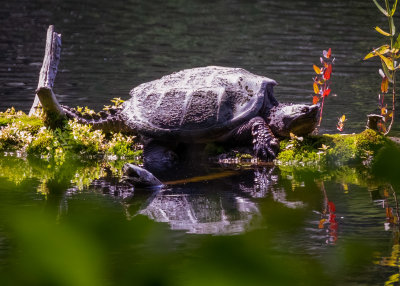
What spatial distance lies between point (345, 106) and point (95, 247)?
43.2 feet

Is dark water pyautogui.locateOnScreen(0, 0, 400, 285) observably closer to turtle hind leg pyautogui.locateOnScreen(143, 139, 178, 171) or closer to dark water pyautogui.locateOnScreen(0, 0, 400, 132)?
dark water pyautogui.locateOnScreen(0, 0, 400, 132)

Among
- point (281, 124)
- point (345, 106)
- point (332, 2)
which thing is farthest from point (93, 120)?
point (332, 2)

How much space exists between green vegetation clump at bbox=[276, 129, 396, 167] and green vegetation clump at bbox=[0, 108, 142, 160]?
2.23 metres

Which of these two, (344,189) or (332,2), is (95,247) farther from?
(332,2)

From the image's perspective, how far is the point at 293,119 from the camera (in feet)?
26.9

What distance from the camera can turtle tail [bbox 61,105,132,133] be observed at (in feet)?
30.1

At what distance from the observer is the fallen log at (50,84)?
8.81 meters

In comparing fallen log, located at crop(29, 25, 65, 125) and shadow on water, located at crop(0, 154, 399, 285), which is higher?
fallen log, located at crop(29, 25, 65, 125)

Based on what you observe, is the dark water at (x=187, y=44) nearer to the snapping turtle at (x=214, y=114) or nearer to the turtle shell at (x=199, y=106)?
the snapping turtle at (x=214, y=114)

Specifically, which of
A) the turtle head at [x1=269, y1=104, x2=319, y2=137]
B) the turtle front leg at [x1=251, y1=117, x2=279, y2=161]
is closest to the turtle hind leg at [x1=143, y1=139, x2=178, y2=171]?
the turtle front leg at [x1=251, y1=117, x2=279, y2=161]

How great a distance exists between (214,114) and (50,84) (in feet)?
10.7

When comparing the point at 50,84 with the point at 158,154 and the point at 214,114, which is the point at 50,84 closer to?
the point at 158,154

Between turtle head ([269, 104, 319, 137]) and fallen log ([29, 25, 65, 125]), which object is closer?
turtle head ([269, 104, 319, 137])

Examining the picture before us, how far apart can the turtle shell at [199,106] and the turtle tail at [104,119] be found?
456 millimetres
